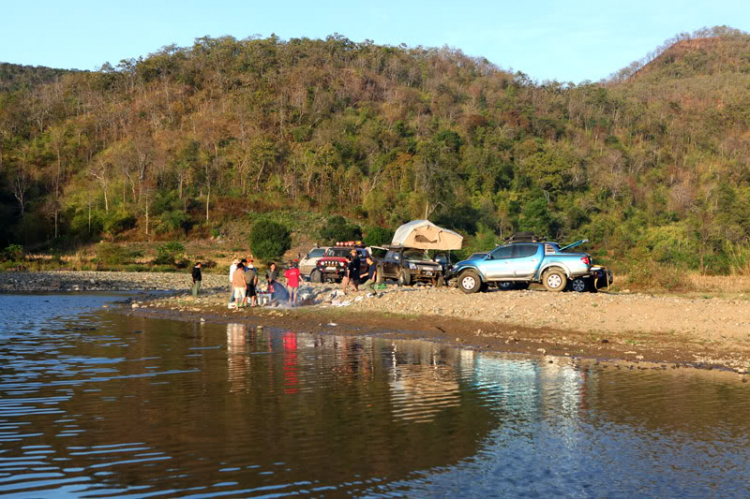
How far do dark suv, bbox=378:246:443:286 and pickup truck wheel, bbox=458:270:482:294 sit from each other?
15.9ft

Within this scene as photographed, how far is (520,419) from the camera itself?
381 inches

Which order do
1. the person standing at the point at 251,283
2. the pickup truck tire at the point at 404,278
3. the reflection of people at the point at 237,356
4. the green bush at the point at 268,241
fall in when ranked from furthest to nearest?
1. the green bush at the point at 268,241
2. the pickup truck tire at the point at 404,278
3. the person standing at the point at 251,283
4. the reflection of people at the point at 237,356

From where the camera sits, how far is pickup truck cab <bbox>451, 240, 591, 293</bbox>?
2541 cm

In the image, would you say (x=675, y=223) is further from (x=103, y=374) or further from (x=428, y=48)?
(x=428, y=48)

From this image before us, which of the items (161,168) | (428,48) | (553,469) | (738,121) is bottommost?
(553,469)

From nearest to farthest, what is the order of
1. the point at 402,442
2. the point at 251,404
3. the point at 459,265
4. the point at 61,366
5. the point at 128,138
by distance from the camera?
the point at 402,442
the point at 251,404
the point at 61,366
the point at 459,265
the point at 128,138

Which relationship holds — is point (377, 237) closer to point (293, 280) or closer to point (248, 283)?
point (293, 280)

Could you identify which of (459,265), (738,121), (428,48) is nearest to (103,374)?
(459,265)

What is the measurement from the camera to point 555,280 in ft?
84.1

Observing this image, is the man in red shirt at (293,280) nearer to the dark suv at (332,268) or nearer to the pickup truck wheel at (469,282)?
the pickup truck wheel at (469,282)

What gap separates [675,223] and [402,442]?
77.8 meters

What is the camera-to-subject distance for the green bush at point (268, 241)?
56000mm

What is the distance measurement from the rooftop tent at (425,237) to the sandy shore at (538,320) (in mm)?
11662

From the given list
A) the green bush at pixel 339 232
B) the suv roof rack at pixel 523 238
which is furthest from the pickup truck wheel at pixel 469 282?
the green bush at pixel 339 232
